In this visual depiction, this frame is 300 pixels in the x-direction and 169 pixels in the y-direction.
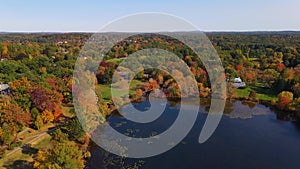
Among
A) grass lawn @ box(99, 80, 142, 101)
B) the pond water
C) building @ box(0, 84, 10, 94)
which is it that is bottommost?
the pond water

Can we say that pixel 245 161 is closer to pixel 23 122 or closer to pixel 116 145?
pixel 116 145

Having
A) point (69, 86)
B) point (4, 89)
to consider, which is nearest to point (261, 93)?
point (69, 86)

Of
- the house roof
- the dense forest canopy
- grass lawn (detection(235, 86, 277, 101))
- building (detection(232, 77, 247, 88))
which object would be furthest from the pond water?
the house roof

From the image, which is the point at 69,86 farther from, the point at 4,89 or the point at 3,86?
the point at 3,86

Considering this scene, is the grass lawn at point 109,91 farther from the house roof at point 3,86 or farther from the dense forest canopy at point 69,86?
the house roof at point 3,86

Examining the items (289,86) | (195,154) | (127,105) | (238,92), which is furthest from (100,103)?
(289,86)

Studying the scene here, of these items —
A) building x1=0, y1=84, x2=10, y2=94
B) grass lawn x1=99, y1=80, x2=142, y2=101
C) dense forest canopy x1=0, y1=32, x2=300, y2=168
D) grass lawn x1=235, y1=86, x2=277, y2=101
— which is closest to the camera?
dense forest canopy x1=0, y1=32, x2=300, y2=168

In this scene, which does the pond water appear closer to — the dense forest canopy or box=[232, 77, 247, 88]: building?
the dense forest canopy

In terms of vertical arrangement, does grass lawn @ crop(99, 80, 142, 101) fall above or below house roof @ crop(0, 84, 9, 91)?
below
